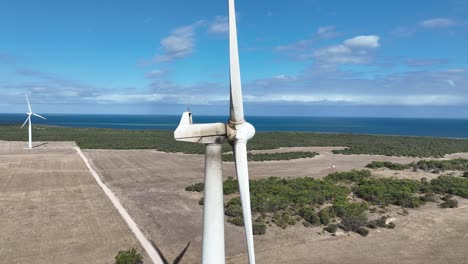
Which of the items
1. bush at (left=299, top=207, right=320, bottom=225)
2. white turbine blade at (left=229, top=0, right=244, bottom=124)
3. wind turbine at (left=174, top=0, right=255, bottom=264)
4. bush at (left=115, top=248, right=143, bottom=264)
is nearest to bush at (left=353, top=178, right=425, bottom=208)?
bush at (left=299, top=207, right=320, bottom=225)

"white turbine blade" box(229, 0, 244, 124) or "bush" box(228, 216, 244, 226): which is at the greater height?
"white turbine blade" box(229, 0, 244, 124)

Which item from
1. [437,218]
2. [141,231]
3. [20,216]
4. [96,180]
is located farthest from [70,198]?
[437,218]

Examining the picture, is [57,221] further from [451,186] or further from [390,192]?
[451,186]

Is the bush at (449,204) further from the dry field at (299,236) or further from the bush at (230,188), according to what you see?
the bush at (230,188)

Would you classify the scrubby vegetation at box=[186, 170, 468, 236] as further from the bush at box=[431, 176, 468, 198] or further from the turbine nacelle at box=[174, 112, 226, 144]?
the turbine nacelle at box=[174, 112, 226, 144]

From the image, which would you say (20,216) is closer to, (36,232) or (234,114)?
(36,232)

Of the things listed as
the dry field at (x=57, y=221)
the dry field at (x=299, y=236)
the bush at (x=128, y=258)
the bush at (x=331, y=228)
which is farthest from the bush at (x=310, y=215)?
the bush at (x=128, y=258)

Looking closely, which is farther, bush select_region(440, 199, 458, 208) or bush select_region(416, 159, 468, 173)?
bush select_region(416, 159, 468, 173)
